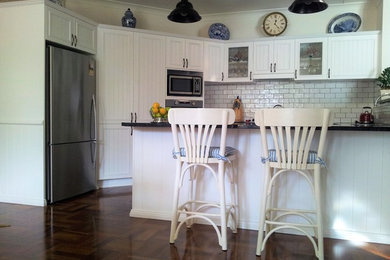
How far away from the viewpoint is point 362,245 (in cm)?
229

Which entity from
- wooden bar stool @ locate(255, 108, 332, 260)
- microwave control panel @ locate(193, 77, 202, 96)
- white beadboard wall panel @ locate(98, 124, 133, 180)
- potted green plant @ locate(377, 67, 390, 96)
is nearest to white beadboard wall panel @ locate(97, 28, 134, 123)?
white beadboard wall panel @ locate(98, 124, 133, 180)

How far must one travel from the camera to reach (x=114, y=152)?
166 inches

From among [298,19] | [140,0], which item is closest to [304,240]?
[298,19]

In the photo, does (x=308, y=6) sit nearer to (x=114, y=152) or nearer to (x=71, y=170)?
(x=114, y=152)

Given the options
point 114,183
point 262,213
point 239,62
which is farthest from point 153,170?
point 239,62

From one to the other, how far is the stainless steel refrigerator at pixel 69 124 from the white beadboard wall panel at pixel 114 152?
0.59 feet

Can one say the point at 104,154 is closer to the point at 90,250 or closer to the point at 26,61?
the point at 26,61

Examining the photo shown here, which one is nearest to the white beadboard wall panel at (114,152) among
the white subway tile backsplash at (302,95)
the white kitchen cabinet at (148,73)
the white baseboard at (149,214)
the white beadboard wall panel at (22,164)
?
the white kitchen cabinet at (148,73)

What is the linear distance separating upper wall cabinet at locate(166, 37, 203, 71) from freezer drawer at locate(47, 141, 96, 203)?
1.67m

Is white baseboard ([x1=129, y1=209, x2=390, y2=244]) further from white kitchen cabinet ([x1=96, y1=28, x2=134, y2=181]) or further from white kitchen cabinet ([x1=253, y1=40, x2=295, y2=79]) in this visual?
white kitchen cabinet ([x1=253, y1=40, x2=295, y2=79])

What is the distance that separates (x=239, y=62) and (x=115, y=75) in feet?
6.20

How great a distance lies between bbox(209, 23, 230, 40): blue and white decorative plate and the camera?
16.2ft

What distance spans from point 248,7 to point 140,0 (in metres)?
1.66

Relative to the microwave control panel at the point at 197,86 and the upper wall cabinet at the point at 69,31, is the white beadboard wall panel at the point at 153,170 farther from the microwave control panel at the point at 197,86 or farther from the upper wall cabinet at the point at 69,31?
the microwave control panel at the point at 197,86
